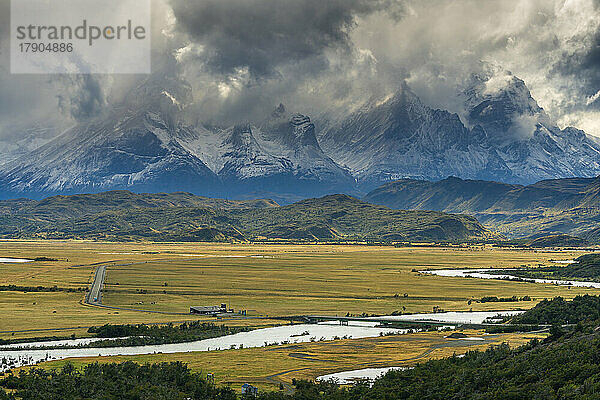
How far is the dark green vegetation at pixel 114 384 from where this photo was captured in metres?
78.7

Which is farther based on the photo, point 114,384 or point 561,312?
point 561,312

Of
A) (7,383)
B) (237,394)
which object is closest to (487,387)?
(237,394)

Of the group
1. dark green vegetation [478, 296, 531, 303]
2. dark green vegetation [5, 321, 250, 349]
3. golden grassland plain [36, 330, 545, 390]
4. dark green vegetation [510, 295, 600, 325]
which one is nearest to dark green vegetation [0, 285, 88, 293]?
dark green vegetation [5, 321, 250, 349]

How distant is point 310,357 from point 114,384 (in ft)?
113

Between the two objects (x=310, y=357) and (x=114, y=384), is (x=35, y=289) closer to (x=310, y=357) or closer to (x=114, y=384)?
(x=310, y=357)

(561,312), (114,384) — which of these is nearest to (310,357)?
(114,384)

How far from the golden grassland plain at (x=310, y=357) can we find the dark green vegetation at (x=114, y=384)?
651 centimetres

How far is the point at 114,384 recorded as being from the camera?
3268 inches

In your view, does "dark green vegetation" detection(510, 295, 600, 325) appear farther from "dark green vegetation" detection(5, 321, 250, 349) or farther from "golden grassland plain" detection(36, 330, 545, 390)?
"dark green vegetation" detection(5, 321, 250, 349)

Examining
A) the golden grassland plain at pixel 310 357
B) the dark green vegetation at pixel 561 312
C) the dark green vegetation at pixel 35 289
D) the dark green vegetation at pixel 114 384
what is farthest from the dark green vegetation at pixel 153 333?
the dark green vegetation at pixel 35 289

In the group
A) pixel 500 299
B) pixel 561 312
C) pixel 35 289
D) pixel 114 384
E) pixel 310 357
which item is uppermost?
pixel 35 289

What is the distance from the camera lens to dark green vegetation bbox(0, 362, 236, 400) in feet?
258

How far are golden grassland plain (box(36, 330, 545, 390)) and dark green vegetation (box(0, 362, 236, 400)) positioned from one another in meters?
6.51

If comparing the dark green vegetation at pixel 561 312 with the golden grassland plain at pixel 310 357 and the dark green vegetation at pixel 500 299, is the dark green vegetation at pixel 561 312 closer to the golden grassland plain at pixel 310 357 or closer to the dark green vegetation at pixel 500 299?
the golden grassland plain at pixel 310 357
